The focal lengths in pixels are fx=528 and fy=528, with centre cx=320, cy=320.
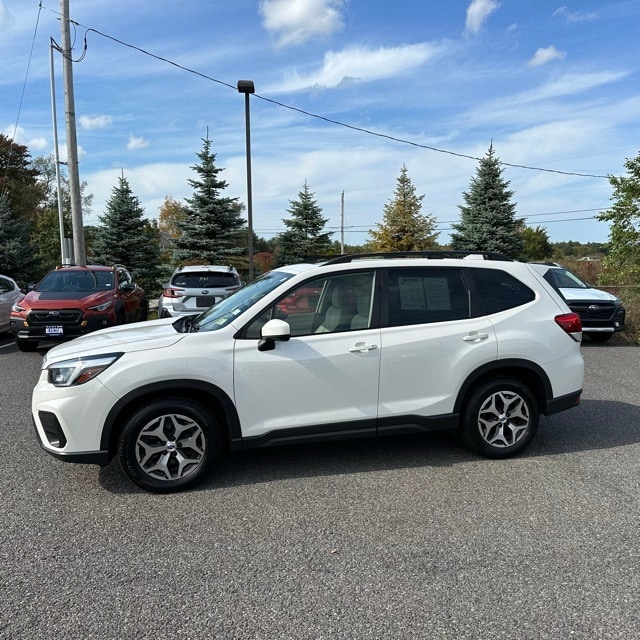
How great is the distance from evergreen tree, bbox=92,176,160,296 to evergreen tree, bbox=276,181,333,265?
7758 mm

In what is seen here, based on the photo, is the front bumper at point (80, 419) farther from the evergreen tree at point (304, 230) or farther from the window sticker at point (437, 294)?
the evergreen tree at point (304, 230)

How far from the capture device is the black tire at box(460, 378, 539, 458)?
444 centimetres

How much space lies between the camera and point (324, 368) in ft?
13.1

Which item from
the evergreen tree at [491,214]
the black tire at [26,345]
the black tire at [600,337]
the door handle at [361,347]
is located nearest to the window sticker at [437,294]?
the door handle at [361,347]

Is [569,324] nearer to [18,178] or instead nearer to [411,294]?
[411,294]

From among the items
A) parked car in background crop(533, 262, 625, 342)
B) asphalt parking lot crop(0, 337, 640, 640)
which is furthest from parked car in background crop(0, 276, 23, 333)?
parked car in background crop(533, 262, 625, 342)

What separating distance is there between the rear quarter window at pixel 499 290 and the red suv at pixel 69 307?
7057 mm

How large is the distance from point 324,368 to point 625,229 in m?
11.3

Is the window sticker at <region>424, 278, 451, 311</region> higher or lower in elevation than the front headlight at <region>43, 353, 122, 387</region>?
higher

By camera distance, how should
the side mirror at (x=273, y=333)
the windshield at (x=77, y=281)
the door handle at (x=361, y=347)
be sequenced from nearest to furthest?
1. the side mirror at (x=273, y=333)
2. the door handle at (x=361, y=347)
3. the windshield at (x=77, y=281)

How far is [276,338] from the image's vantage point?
381 centimetres

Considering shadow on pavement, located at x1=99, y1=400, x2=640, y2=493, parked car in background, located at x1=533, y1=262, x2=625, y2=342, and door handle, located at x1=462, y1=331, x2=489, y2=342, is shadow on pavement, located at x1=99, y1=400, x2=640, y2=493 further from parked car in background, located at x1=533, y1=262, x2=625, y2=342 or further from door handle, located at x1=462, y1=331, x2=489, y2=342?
parked car in background, located at x1=533, y1=262, x2=625, y2=342

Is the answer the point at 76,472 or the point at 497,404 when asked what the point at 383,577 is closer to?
the point at 497,404

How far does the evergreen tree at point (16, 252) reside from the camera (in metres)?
23.8
